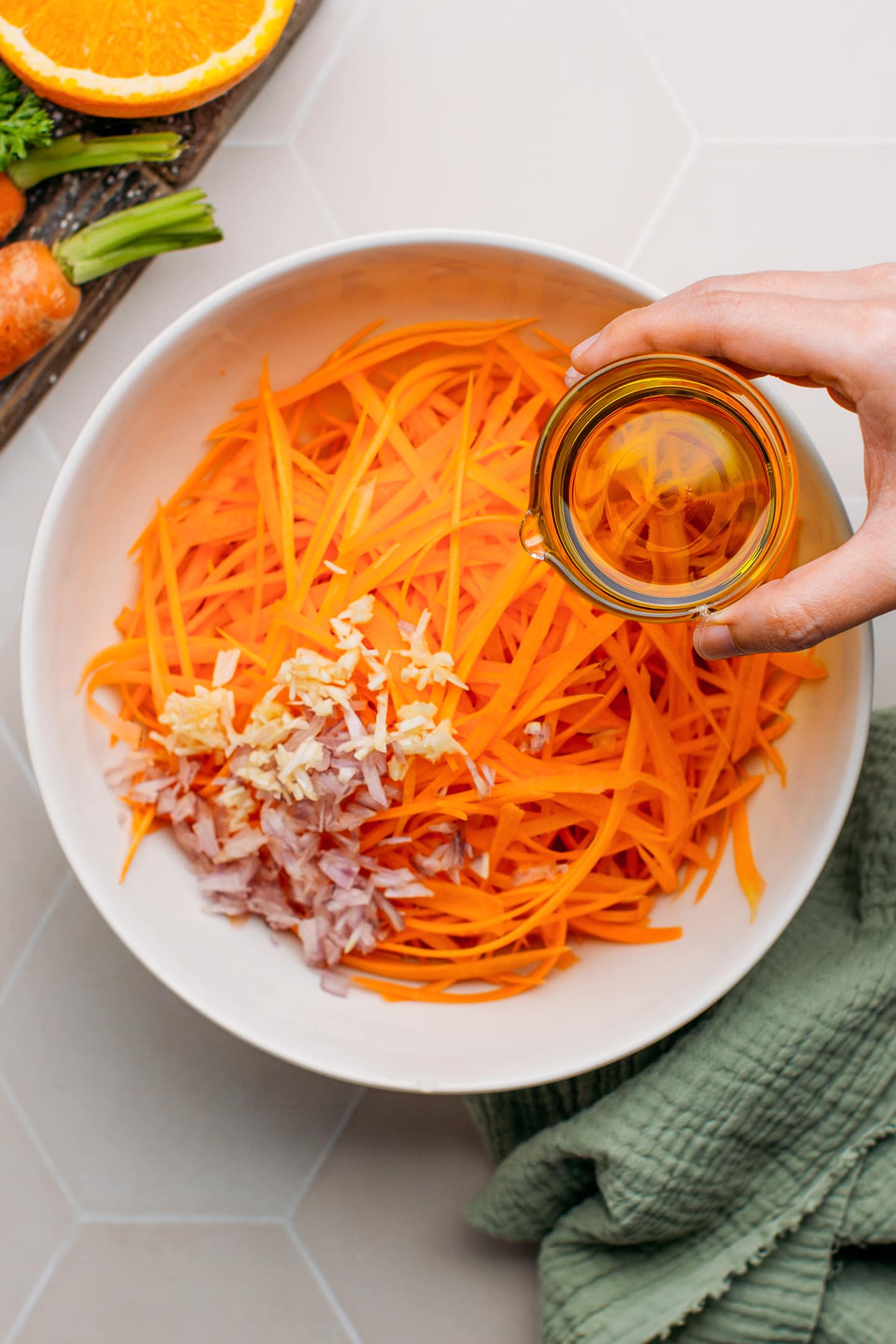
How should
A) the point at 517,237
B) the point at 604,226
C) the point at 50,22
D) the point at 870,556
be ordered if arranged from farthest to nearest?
the point at 604,226
the point at 50,22
the point at 517,237
the point at 870,556

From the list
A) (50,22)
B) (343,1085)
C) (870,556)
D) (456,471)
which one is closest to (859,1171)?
(343,1085)

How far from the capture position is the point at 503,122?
1.04m

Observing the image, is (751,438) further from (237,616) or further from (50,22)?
(50,22)

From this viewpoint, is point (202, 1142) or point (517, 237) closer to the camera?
point (517, 237)

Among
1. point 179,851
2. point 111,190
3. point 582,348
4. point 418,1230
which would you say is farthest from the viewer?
point 418,1230

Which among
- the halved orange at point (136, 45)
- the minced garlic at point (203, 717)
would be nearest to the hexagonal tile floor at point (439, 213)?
the halved orange at point (136, 45)

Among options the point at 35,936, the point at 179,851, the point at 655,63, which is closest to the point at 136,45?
the point at 655,63

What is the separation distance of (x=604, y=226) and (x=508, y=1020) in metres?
0.79

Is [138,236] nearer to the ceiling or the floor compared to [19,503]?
nearer to the ceiling

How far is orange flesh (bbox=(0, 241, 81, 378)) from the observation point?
3.17 ft

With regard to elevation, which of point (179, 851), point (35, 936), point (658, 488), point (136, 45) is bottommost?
point (35, 936)

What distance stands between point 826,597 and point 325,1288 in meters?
0.96

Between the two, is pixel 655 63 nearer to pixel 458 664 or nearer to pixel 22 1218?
pixel 458 664

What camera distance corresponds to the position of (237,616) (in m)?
0.88
